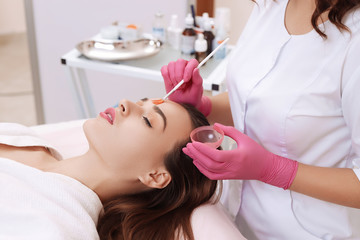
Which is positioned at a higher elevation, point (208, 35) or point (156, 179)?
point (208, 35)

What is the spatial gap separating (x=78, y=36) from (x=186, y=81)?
1549mm

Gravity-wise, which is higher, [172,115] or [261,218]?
[172,115]

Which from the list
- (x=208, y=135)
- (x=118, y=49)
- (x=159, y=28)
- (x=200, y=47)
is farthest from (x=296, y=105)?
(x=159, y=28)

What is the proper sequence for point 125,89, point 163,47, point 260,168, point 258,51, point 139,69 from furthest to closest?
point 125,89
point 163,47
point 139,69
point 258,51
point 260,168

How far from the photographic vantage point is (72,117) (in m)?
2.88

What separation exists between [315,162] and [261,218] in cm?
24

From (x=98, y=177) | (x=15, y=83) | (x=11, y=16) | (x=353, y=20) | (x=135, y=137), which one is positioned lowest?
(x=15, y=83)

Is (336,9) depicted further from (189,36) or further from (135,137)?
(189,36)

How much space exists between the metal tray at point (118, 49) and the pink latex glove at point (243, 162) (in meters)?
1.04

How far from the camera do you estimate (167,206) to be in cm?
125

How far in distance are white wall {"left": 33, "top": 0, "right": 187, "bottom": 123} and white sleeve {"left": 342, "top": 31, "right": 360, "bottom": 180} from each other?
1.63 metres

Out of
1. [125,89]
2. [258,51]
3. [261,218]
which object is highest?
[258,51]

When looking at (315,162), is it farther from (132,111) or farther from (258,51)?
(132,111)

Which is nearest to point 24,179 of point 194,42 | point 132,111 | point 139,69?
point 132,111
